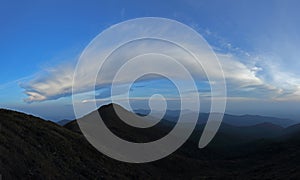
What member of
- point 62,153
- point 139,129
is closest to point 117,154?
point 62,153

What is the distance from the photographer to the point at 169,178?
2138 inches

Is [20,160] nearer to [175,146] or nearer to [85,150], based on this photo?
[85,150]

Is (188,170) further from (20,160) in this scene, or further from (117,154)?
(20,160)

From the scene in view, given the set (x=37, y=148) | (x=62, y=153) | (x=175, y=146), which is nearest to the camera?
(x=37, y=148)

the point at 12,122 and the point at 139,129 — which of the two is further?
the point at 139,129

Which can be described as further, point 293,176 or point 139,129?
point 139,129

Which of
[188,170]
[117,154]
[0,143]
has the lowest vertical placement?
[188,170]

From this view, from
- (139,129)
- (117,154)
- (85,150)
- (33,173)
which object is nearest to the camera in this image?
(33,173)

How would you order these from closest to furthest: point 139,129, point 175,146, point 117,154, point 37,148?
point 37,148, point 117,154, point 175,146, point 139,129

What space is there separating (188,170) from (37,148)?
131 ft

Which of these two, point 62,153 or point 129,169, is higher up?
point 62,153

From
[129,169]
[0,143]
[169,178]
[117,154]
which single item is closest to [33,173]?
[0,143]

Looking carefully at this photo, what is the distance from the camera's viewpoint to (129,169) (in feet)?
156

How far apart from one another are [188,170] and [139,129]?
47.1 meters
